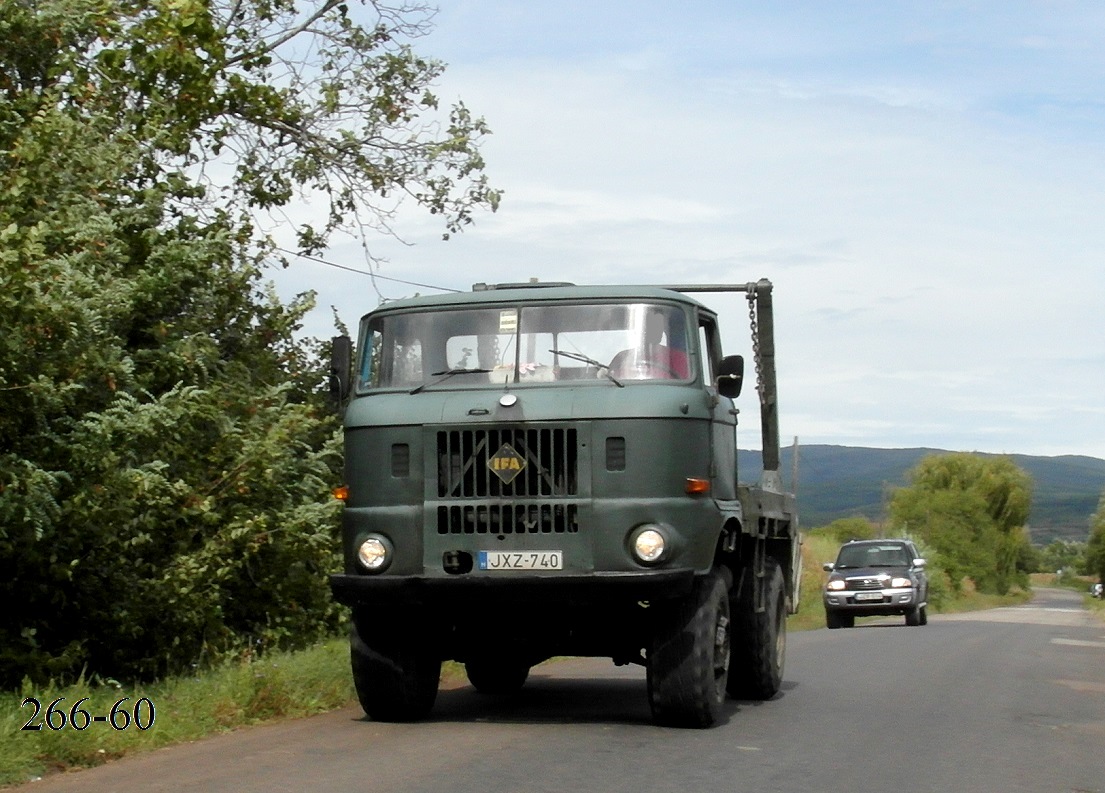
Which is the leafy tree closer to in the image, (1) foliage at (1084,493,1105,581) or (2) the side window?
(2) the side window

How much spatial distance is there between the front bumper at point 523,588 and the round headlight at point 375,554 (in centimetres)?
7

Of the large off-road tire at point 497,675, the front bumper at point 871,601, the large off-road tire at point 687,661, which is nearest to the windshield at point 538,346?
the large off-road tire at point 687,661

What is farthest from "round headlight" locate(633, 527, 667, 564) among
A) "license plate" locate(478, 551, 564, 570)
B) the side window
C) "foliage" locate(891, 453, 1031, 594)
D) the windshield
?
"foliage" locate(891, 453, 1031, 594)

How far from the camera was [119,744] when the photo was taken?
8.73 meters

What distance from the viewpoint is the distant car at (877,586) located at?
3039 centimetres

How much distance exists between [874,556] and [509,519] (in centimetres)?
2314

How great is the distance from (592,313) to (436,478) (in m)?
1.45

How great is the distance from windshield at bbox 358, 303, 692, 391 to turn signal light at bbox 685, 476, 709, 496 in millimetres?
705

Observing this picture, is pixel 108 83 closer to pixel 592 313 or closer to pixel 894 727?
pixel 592 313

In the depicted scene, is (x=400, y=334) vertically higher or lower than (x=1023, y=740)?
higher

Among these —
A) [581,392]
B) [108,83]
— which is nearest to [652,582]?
[581,392]

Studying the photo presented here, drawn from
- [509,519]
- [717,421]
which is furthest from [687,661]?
[717,421]

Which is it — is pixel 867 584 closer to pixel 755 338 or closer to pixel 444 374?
pixel 755 338

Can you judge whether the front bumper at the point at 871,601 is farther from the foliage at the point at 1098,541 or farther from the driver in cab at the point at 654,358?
the foliage at the point at 1098,541
